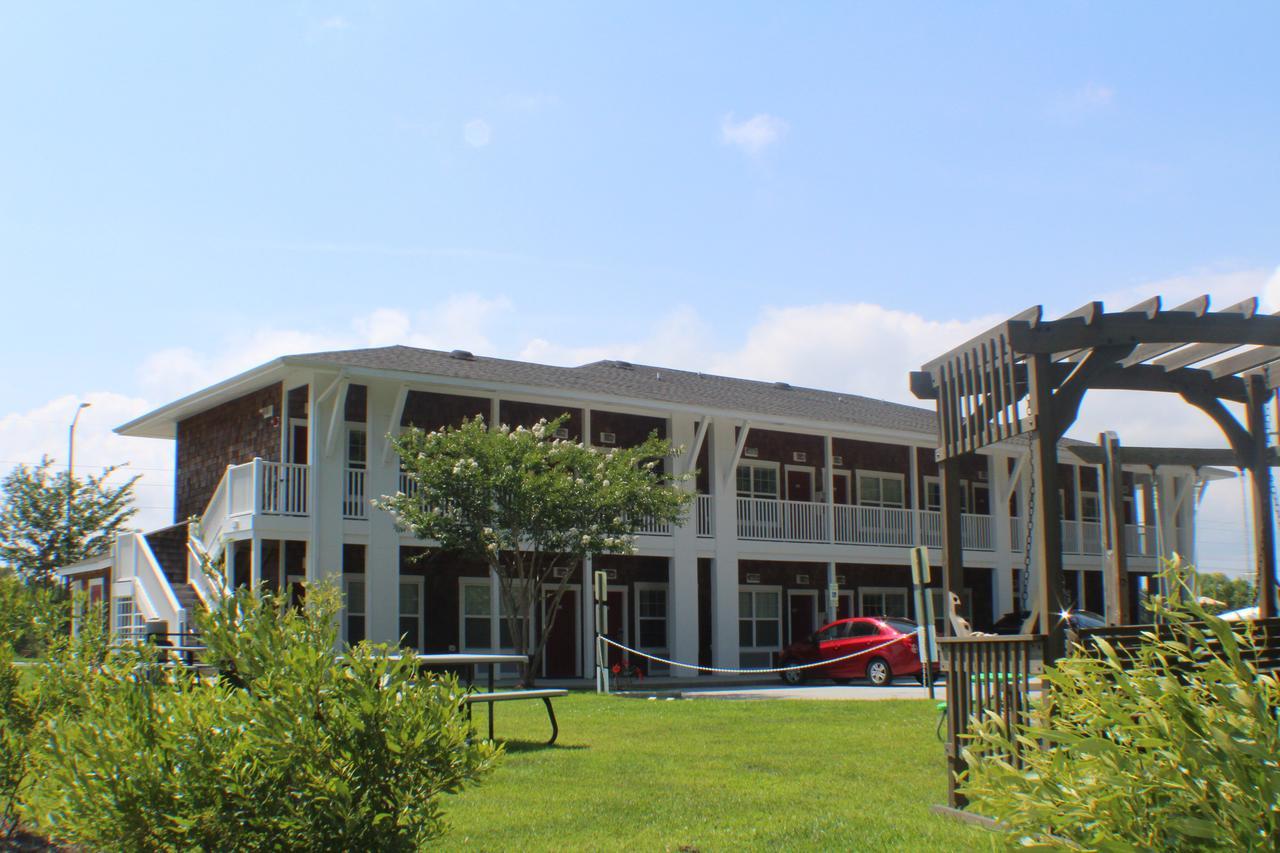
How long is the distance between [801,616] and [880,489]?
3981 millimetres

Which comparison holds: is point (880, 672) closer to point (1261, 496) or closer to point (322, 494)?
point (322, 494)

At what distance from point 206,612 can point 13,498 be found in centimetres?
3651

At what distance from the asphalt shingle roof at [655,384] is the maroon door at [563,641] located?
177 inches

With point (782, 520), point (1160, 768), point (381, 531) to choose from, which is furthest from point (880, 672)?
point (1160, 768)

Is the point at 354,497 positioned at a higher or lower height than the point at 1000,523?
higher

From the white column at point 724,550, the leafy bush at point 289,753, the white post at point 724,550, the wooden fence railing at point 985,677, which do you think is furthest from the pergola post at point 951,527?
the white column at point 724,550

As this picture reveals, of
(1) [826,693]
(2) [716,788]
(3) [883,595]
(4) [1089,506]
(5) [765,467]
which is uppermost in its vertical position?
(5) [765,467]

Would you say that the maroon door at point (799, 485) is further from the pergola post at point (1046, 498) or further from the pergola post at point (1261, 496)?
the pergola post at point (1046, 498)

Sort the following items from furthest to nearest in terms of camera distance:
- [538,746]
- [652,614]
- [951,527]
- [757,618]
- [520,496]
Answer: [757,618] → [652,614] → [520,496] → [538,746] → [951,527]

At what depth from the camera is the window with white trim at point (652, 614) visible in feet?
88.0

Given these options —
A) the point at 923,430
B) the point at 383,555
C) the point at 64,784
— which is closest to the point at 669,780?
the point at 64,784

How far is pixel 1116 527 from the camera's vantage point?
9.27 meters

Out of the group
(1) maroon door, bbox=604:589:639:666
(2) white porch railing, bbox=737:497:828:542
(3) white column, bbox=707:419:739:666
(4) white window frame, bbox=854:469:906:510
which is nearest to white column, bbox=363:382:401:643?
(1) maroon door, bbox=604:589:639:666

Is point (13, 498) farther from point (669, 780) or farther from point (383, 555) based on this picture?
point (669, 780)
